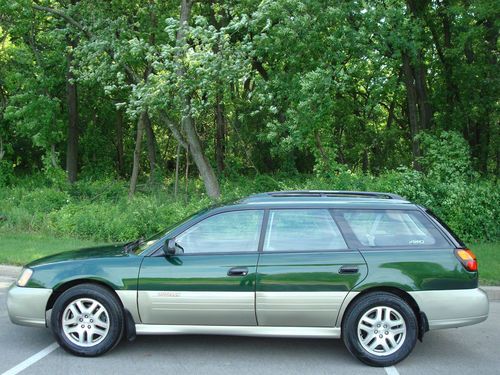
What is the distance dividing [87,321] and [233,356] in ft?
4.70

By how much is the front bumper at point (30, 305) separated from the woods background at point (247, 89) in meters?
6.74

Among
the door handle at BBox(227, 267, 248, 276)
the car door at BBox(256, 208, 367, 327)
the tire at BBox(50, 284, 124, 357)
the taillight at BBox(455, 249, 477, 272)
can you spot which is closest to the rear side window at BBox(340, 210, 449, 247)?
the taillight at BBox(455, 249, 477, 272)

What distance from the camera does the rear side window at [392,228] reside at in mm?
5297

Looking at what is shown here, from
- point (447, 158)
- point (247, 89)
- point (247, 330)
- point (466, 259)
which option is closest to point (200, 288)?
point (247, 330)

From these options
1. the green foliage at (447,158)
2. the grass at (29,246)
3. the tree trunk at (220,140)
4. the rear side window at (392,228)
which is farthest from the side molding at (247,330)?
the tree trunk at (220,140)

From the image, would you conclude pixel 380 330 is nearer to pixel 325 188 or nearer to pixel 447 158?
pixel 325 188

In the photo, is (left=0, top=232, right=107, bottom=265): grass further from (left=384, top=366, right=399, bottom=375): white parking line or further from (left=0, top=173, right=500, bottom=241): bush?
(left=384, top=366, right=399, bottom=375): white parking line

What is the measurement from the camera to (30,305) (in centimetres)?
524

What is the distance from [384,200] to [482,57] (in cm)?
1520

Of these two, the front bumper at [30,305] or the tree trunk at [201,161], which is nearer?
the front bumper at [30,305]

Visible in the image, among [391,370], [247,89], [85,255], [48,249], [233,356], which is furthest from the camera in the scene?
[247,89]

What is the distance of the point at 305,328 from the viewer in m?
5.10

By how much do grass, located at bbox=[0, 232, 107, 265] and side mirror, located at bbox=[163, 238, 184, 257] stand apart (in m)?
5.27

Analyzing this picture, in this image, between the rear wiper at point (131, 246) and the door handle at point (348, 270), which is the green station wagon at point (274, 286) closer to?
the door handle at point (348, 270)
